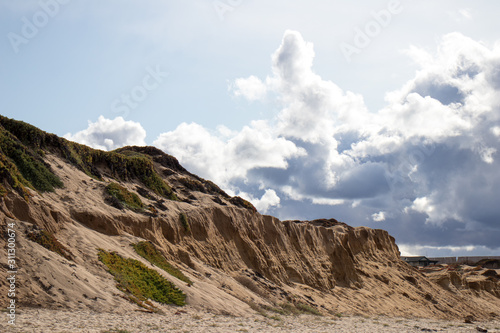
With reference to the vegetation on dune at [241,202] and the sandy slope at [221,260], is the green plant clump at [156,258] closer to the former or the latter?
the sandy slope at [221,260]

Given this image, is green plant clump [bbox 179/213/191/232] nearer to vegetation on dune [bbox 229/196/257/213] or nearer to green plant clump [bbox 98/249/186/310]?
green plant clump [bbox 98/249/186/310]

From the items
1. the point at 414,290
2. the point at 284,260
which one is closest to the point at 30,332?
the point at 284,260

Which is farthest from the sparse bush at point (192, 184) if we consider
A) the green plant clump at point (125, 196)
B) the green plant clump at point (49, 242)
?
the green plant clump at point (49, 242)

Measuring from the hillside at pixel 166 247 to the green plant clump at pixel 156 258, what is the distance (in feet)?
0.36

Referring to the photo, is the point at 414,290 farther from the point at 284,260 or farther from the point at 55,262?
the point at 55,262

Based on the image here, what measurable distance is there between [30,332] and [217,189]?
31.3 meters

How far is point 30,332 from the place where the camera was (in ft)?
44.2

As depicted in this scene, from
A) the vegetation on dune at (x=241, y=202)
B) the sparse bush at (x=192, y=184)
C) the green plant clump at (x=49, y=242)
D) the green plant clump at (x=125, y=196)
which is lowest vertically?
the green plant clump at (x=49, y=242)

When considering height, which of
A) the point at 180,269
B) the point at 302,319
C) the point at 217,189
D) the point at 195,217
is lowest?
the point at 302,319

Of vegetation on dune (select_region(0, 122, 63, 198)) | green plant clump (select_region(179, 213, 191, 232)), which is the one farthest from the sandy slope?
vegetation on dune (select_region(0, 122, 63, 198))

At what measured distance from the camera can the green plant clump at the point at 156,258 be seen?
2478cm

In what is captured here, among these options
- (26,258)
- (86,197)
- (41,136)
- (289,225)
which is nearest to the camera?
(26,258)

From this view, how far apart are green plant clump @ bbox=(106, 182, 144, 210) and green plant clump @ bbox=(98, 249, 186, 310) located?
6.80m

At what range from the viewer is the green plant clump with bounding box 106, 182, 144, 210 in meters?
29.3
